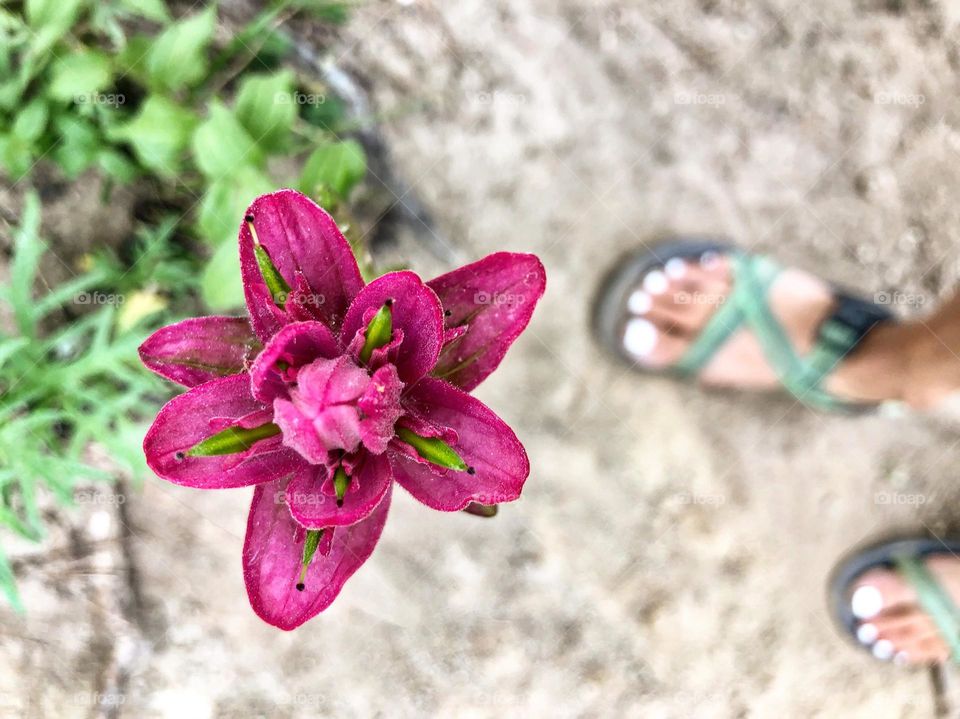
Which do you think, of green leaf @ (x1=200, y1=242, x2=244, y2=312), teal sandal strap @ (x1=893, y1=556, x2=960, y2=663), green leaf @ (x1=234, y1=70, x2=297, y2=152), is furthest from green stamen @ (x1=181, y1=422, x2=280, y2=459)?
teal sandal strap @ (x1=893, y1=556, x2=960, y2=663)

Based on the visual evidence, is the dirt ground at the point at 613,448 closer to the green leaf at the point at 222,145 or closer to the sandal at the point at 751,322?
the sandal at the point at 751,322

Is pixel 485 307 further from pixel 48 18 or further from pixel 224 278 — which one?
pixel 48 18

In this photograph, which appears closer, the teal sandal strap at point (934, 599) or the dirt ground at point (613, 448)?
the dirt ground at point (613, 448)

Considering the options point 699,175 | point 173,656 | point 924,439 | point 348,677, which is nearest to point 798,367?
point 924,439

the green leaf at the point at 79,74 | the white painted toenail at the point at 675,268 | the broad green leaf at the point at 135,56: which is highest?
the broad green leaf at the point at 135,56

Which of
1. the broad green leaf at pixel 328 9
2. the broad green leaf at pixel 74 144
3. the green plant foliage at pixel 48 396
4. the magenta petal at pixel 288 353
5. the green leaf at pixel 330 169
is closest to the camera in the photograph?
the magenta petal at pixel 288 353

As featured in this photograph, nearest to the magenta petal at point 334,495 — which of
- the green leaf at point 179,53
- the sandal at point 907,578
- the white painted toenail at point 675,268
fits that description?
the green leaf at point 179,53

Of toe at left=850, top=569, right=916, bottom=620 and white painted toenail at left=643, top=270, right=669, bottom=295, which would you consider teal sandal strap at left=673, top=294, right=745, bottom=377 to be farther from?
toe at left=850, top=569, right=916, bottom=620
